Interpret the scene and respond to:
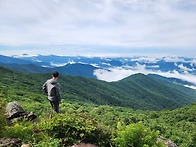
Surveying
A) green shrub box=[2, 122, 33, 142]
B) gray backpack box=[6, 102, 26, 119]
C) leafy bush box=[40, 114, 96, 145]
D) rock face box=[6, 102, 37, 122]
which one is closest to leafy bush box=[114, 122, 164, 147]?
leafy bush box=[40, 114, 96, 145]

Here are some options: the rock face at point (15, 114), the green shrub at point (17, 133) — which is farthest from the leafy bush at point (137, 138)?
the rock face at point (15, 114)

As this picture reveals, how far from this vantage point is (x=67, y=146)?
4.93 m

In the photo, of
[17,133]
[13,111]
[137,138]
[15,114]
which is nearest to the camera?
[137,138]

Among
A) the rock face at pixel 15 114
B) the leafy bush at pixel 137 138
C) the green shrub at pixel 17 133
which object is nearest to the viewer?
the leafy bush at pixel 137 138

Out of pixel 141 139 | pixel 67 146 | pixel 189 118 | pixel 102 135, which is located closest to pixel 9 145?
pixel 67 146

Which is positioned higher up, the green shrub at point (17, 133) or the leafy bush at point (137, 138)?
the leafy bush at point (137, 138)

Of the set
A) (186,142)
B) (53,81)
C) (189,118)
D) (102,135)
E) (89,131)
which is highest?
(53,81)

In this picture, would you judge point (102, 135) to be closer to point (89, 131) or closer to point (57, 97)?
point (89, 131)

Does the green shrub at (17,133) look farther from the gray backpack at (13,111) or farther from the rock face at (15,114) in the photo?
the gray backpack at (13,111)

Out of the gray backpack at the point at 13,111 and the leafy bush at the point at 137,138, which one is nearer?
the leafy bush at the point at 137,138

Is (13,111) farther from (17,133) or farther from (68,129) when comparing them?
(68,129)

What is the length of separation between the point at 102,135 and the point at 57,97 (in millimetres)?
4913

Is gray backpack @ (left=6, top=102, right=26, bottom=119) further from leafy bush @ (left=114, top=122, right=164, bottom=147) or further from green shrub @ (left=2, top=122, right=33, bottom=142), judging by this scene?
leafy bush @ (left=114, top=122, right=164, bottom=147)

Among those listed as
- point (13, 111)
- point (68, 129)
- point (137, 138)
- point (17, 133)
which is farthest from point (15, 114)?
point (137, 138)
